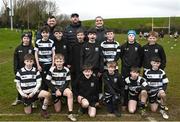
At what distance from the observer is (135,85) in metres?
9.68

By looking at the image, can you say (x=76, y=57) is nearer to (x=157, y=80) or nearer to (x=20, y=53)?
(x=20, y=53)

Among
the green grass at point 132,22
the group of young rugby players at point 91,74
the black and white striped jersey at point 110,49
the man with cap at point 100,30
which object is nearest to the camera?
the group of young rugby players at point 91,74

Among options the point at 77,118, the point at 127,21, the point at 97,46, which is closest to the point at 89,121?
the point at 77,118

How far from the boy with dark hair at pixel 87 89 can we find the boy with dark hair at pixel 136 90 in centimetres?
82

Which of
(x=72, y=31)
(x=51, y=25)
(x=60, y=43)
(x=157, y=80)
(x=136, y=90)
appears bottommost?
(x=136, y=90)

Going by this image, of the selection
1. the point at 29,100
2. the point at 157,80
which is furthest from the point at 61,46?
the point at 157,80

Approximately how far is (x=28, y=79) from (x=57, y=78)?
676mm

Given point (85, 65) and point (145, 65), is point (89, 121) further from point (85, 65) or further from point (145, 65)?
point (145, 65)

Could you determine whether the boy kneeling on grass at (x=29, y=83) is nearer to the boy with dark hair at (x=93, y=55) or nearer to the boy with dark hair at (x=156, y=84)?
the boy with dark hair at (x=93, y=55)

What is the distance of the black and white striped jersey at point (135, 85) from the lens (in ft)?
31.4

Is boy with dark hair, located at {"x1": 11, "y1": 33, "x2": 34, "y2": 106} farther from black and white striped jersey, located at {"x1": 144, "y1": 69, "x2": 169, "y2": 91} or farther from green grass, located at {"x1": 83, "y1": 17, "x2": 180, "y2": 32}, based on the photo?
green grass, located at {"x1": 83, "y1": 17, "x2": 180, "y2": 32}

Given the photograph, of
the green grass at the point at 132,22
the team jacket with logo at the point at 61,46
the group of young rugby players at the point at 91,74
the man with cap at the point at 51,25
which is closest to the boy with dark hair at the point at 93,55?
the group of young rugby players at the point at 91,74

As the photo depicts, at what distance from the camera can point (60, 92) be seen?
30.3 feet

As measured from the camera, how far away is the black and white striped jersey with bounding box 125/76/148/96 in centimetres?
956
